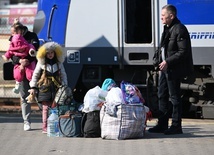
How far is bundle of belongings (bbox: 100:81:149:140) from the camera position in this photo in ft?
29.5

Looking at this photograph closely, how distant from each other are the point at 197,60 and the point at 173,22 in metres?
1.69

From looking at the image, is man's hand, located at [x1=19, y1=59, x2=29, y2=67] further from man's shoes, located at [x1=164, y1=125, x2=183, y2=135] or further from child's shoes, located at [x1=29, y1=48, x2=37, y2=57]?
man's shoes, located at [x1=164, y1=125, x2=183, y2=135]

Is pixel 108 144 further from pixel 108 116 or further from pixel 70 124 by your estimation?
pixel 70 124

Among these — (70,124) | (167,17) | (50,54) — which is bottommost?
(70,124)

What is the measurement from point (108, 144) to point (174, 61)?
141cm

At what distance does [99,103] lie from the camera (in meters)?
9.31

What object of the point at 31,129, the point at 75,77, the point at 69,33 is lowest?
the point at 31,129

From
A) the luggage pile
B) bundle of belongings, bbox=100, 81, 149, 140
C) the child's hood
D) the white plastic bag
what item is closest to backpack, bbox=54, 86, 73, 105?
the luggage pile

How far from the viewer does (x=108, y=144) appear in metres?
8.88

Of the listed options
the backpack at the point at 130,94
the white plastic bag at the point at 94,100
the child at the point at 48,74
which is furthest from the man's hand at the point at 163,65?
the child at the point at 48,74

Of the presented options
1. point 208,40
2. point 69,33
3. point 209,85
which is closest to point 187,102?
point 209,85

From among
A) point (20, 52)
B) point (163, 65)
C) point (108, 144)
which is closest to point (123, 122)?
point (108, 144)

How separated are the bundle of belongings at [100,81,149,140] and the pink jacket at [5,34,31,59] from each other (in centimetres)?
153

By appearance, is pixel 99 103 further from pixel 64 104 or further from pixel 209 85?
pixel 209 85
